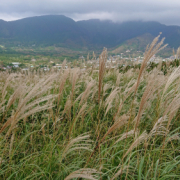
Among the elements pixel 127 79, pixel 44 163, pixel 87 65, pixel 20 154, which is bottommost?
pixel 20 154

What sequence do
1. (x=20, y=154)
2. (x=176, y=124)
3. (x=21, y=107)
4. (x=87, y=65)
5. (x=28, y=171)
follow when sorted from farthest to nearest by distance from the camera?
(x=87, y=65), (x=176, y=124), (x=20, y=154), (x=28, y=171), (x=21, y=107)

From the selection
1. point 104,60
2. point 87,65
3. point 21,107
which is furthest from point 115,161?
point 87,65

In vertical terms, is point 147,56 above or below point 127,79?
above

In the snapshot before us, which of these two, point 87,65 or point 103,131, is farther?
point 87,65

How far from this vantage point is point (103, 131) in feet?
7.52

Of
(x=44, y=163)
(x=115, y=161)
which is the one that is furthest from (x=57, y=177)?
(x=115, y=161)

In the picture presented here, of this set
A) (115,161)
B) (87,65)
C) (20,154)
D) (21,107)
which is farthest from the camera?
(87,65)

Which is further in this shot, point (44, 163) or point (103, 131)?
point (103, 131)

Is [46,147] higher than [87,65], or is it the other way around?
[87,65]

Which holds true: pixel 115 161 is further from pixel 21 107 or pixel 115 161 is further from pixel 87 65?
pixel 87 65

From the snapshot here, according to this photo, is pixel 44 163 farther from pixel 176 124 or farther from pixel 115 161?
pixel 176 124

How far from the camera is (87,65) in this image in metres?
6.03

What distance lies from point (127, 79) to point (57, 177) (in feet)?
13.2

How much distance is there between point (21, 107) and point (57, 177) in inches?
33.5
